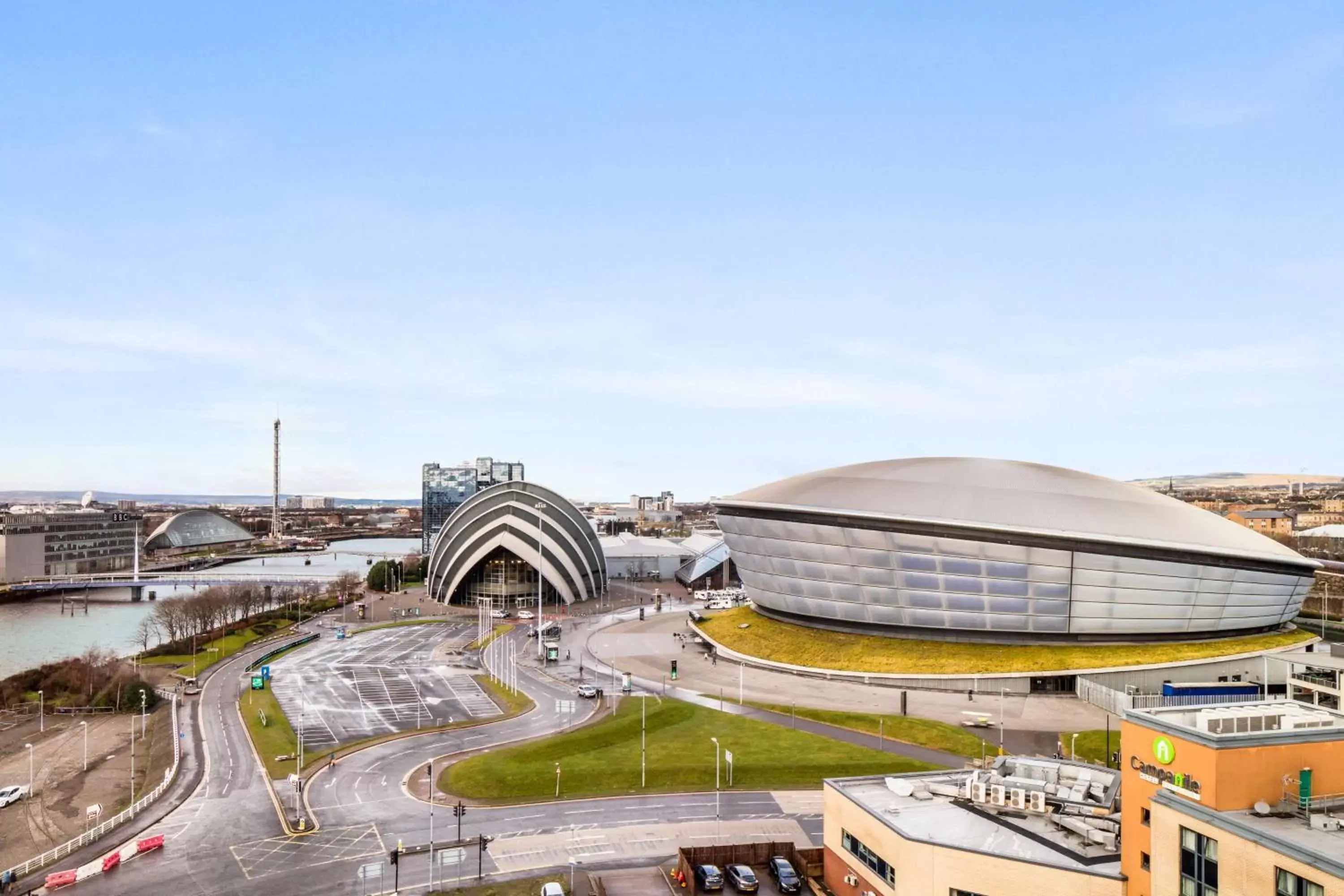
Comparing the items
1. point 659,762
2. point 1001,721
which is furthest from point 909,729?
point 659,762

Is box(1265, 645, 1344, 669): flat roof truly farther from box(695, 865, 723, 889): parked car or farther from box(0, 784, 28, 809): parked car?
box(0, 784, 28, 809): parked car

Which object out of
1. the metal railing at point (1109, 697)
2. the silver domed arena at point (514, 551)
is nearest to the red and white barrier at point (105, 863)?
the metal railing at point (1109, 697)

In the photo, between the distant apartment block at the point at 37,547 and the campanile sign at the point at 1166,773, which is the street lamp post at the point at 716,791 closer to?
the campanile sign at the point at 1166,773

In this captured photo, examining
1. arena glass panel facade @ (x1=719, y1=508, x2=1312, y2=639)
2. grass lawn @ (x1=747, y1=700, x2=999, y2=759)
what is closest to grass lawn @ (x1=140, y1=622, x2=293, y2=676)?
grass lawn @ (x1=747, y1=700, x2=999, y2=759)

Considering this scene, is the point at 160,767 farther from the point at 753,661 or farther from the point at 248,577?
the point at 248,577

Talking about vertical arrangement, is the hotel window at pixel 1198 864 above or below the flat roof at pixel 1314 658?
above

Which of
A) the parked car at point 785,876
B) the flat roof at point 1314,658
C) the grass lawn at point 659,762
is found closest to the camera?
the parked car at point 785,876

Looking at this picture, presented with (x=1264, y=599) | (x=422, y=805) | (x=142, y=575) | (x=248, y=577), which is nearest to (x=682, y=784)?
(x=422, y=805)
